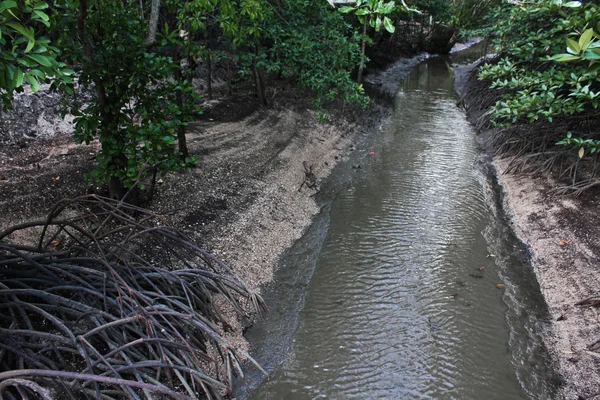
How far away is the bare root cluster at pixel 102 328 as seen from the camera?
289cm

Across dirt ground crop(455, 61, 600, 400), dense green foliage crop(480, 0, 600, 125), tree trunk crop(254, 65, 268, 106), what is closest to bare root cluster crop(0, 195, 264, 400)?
dirt ground crop(455, 61, 600, 400)

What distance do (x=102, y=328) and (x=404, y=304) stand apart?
3.70 meters

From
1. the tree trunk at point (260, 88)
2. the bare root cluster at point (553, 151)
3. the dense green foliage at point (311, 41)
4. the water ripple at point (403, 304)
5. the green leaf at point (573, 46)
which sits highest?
the dense green foliage at point (311, 41)

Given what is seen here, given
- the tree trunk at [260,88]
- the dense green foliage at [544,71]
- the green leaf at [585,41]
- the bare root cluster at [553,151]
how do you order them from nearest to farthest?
the green leaf at [585,41], the dense green foliage at [544,71], the bare root cluster at [553,151], the tree trunk at [260,88]

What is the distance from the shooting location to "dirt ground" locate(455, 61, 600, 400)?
450 cm

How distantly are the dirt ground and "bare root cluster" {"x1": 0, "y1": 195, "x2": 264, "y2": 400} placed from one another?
3.67 meters

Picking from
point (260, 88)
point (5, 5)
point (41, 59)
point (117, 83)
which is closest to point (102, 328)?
point (41, 59)

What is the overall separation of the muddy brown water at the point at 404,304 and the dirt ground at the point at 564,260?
195mm

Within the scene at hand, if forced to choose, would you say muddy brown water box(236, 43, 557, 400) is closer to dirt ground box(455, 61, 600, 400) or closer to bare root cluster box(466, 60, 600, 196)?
dirt ground box(455, 61, 600, 400)

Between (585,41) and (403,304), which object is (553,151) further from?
(585,41)

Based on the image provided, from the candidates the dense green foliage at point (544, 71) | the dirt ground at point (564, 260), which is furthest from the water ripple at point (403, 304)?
the dense green foliage at point (544, 71)

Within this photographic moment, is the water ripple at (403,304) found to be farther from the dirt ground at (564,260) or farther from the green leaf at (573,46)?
the green leaf at (573,46)

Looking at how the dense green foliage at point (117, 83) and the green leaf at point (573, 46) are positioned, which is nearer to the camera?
the green leaf at point (573, 46)

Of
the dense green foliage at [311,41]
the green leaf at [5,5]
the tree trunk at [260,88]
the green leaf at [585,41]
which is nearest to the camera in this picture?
the green leaf at [5,5]
